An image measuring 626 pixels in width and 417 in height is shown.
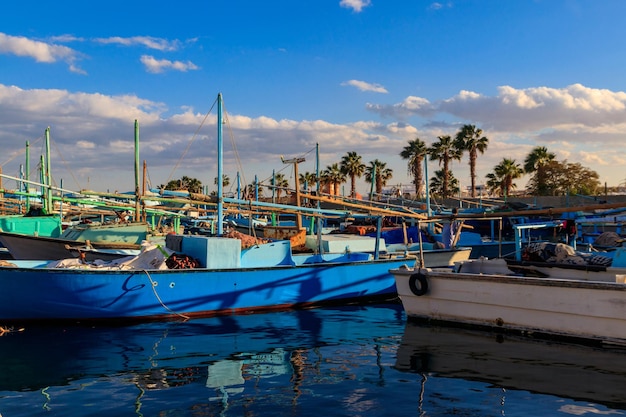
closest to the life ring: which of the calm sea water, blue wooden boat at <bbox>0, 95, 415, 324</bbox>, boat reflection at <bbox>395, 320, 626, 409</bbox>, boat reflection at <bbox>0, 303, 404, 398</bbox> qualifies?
the calm sea water

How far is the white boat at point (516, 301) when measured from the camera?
34.1ft

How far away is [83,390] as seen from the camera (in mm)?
8398

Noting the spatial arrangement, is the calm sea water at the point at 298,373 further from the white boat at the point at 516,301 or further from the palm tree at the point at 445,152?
the palm tree at the point at 445,152

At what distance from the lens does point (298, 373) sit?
365 inches

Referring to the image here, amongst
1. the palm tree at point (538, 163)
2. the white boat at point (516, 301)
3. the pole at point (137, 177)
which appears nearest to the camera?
the white boat at point (516, 301)

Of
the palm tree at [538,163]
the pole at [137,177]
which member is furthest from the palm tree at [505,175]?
the pole at [137,177]

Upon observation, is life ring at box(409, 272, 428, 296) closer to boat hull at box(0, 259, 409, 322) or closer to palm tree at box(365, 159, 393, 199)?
boat hull at box(0, 259, 409, 322)

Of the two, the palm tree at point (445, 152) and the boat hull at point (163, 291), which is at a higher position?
the palm tree at point (445, 152)

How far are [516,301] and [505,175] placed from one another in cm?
4934

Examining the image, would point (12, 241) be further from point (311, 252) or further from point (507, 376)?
point (507, 376)

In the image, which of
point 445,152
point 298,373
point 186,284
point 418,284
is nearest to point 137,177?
point 186,284

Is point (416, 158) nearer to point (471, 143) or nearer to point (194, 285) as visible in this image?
point (471, 143)

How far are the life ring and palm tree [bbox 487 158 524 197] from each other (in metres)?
47.1

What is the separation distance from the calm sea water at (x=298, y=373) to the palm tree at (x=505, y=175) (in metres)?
48.4
